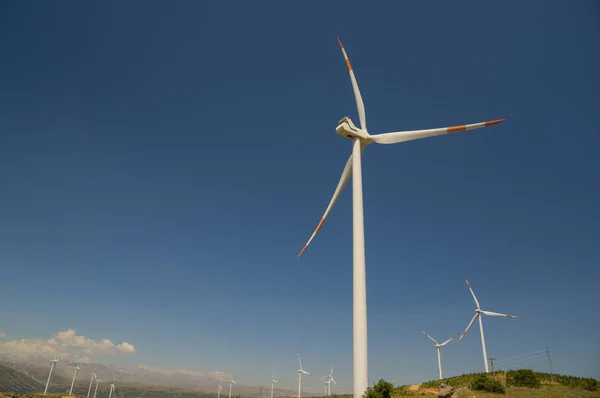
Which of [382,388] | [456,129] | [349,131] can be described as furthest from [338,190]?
[382,388]

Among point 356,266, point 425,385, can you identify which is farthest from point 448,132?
point 425,385

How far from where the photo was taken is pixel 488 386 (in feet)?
175

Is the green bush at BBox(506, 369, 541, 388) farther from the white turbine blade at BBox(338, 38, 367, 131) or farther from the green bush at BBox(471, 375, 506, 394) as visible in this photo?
the white turbine blade at BBox(338, 38, 367, 131)

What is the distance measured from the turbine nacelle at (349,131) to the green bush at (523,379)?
159 ft

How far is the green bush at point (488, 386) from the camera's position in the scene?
52.6 metres

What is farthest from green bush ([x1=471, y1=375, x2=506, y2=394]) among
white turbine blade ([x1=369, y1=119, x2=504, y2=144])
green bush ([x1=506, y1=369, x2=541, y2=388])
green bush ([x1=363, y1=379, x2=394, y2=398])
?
white turbine blade ([x1=369, y1=119, x2=504, y2=144])

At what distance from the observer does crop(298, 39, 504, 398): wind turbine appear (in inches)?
1162

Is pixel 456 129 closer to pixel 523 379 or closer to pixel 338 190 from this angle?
pixel 338 190

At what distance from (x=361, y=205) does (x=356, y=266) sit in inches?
248

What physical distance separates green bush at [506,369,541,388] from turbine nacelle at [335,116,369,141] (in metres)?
48.4

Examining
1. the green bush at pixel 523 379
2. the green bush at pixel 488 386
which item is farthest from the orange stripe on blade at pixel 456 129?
the green bush at pixel 523 379

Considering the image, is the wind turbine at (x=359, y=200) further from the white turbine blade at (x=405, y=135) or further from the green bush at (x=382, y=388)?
the green bush at (x=382, y=388)

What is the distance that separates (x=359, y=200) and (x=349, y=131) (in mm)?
9783

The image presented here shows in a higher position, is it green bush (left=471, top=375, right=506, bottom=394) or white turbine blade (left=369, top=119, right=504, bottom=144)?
white turbine blade (left=369, top=119, right=504, bottom=144)
